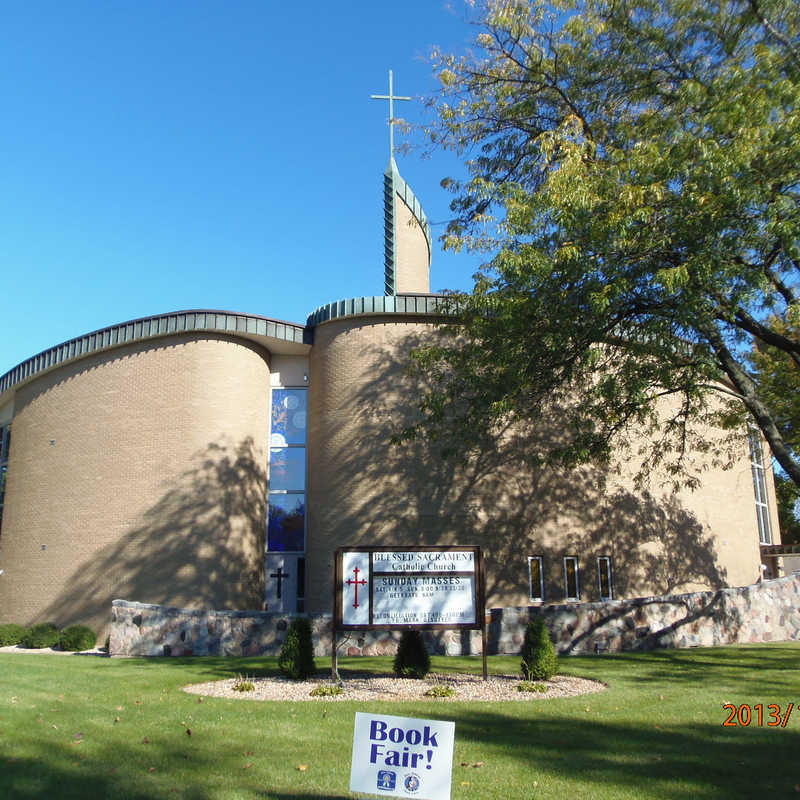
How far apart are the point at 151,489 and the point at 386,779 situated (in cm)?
1969

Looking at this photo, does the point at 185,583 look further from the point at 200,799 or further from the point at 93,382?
the point at 200,799

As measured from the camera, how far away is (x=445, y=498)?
21922 millimetres

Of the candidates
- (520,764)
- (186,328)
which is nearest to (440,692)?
(520,764)

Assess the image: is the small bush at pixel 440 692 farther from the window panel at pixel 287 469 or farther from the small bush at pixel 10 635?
the small bush at pixel 10 635

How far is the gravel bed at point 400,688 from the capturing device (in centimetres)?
Result: 1102

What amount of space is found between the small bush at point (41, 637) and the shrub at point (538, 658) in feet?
51.4

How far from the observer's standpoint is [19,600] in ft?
82.9

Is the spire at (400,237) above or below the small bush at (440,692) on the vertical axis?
above

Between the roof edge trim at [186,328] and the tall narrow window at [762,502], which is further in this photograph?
the tall narrow window at [762,502]

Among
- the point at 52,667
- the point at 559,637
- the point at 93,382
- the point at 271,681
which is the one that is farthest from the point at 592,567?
the point at 93,382

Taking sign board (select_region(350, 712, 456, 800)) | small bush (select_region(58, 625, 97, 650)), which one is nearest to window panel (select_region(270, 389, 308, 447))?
small bush (select_region(58, 625, 97, 650))

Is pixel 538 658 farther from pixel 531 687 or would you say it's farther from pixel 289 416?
pixel 289 416

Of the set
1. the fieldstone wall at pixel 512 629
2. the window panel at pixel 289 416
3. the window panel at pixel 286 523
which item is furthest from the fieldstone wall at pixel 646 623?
the window panel at pixel 289 416

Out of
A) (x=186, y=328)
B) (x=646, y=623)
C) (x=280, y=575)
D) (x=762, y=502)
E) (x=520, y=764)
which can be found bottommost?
(x=520, y=764)
